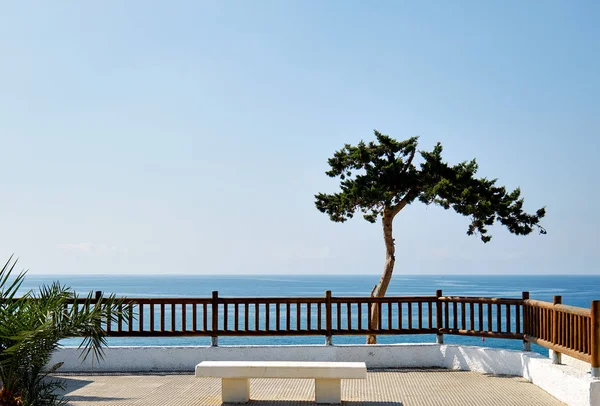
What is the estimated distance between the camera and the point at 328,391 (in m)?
8.45

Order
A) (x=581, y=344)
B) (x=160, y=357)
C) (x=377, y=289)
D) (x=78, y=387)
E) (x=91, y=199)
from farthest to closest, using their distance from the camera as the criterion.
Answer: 1. (x=91, y=199)
2. (x=377, y=289)
3. (x=160, y=357)
4. (x=78, y=387)
5. (x=581, y=344)

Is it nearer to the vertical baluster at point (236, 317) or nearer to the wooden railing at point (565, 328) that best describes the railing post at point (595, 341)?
the wooden railing at point (565, 328)

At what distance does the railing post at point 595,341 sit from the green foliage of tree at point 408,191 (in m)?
4.01

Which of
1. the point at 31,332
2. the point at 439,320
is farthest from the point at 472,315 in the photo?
the point at 31,332

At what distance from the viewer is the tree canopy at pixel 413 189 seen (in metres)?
12.1

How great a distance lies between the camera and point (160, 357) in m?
11.0

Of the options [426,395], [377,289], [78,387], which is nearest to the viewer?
[426,395]

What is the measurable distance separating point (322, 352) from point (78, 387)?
3.68 metres

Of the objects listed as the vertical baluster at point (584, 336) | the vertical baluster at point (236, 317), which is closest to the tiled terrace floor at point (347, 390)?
the vertical baluster at point (584, 336)

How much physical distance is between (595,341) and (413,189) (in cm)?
578

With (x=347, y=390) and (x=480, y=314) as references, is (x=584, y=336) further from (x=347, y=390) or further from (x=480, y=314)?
(x=347, y=390)

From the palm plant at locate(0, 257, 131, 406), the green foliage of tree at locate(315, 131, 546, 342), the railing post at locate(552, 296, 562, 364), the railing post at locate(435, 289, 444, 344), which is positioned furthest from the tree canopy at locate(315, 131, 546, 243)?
the palm plant at locate(0, 257, 131, 406)

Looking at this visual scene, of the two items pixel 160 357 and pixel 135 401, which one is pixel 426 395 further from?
pixel 160 357

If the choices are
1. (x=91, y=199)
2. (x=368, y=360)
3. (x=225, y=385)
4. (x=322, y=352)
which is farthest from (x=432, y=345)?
(x=91, y=199)
